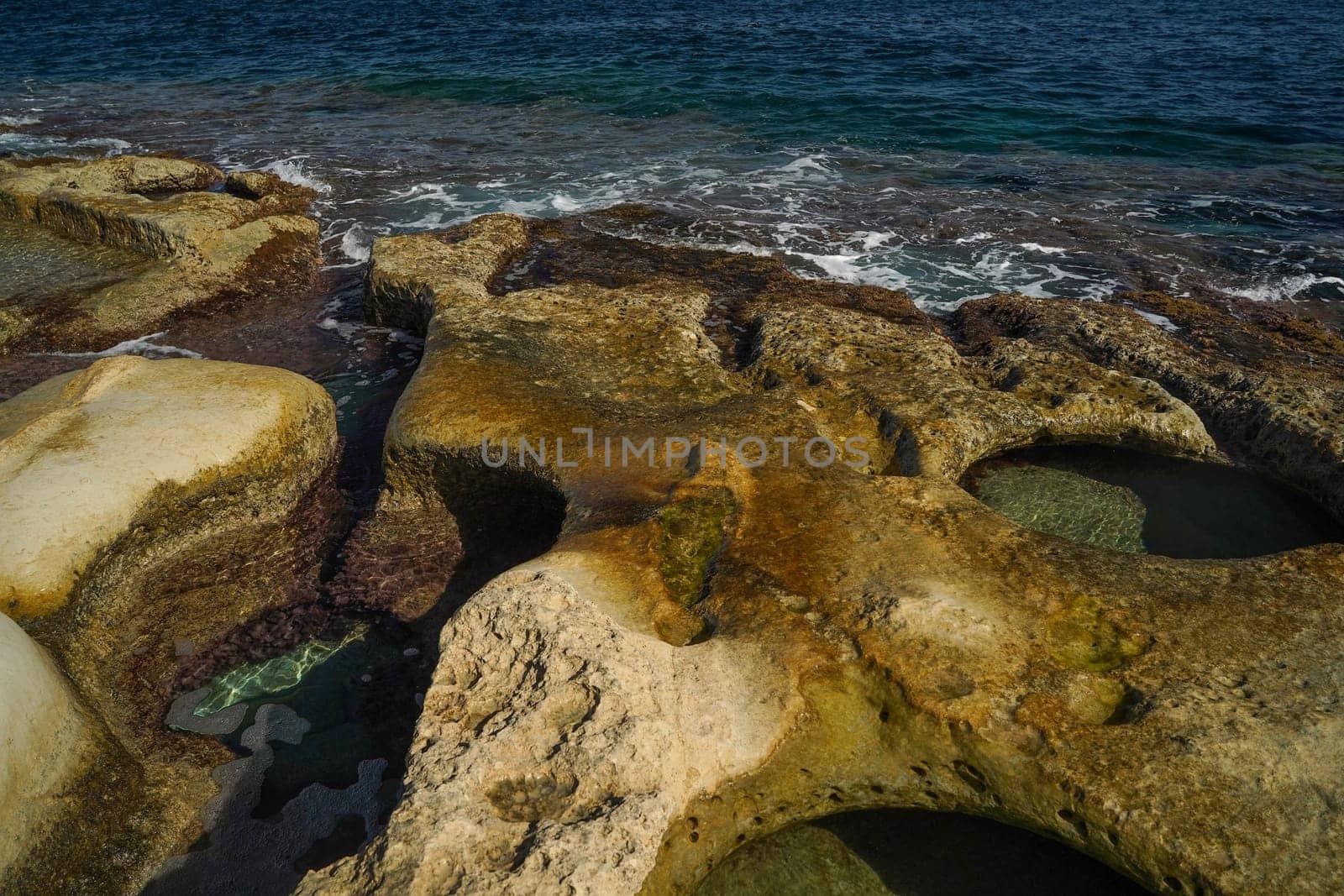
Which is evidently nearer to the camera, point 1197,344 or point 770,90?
point 1197,344

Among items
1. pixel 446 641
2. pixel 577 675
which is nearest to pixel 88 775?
pixel 446 641

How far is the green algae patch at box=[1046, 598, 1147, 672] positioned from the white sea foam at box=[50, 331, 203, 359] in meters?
10.1

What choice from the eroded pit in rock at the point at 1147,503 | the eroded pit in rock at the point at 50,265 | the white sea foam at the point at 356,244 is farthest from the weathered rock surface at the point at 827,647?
the eroded pit in rock at the point at 50,265

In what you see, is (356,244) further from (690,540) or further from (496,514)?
(690,540)

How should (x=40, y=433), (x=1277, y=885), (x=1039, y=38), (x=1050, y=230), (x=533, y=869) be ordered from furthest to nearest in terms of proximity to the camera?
1. (x=1039, y=38)
2. (x=1050, y=230)
3. (x=40, y=433)
4. (x=1277, y=885)
5. (x=533, y=869)

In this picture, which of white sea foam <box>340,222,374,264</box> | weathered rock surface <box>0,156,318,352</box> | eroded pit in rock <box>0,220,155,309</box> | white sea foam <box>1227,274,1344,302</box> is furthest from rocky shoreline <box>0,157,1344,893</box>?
white sea foam <box>340,222,374,264</box>

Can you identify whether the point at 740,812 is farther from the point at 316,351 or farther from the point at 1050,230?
the point at 1050,230

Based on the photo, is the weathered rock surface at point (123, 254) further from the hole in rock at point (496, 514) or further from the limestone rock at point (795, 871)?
the limestone rock at point (795, 871)

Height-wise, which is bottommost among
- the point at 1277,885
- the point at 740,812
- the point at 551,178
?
the point at 551,178

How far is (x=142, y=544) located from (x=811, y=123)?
18.4 m

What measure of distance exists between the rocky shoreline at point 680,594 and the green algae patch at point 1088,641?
0.02 m

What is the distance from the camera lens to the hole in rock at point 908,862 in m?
4.84

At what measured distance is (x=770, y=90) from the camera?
2391 cm

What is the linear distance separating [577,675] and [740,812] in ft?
3.82
